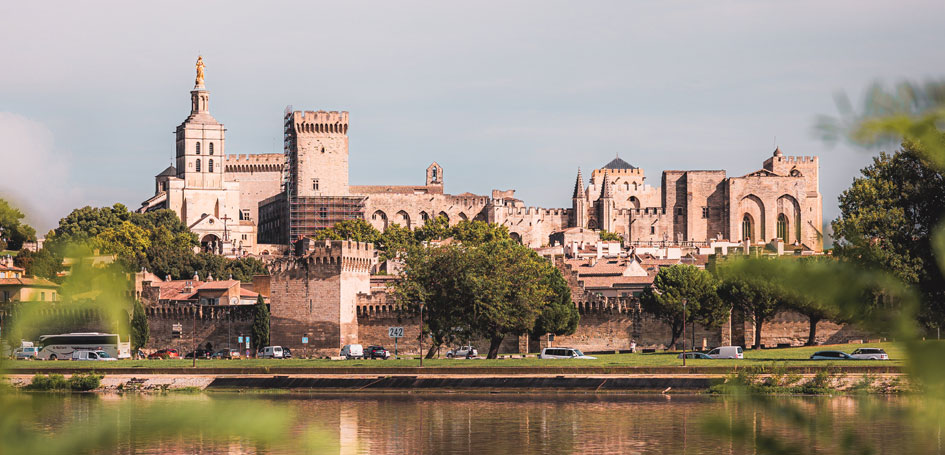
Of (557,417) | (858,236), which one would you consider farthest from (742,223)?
(858,236)

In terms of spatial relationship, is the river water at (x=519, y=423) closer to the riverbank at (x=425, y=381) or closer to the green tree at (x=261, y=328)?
the riverbank at (x=425, y=381)

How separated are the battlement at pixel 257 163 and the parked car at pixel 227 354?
339 feet

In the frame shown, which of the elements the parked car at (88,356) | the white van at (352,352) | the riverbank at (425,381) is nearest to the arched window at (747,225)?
the white van at (352,352)

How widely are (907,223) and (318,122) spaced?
116m

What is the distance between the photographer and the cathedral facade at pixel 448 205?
448 ft

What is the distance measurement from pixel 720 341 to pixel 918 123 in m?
65.6

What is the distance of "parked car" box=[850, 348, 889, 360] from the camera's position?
5028cm

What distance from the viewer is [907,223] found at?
2405 cm

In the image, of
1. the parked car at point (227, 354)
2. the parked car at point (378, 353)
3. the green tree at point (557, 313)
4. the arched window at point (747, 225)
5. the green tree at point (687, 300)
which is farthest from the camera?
the arched window at point (747, 225)

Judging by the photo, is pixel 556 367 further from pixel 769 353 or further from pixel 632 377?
pixel 769 353

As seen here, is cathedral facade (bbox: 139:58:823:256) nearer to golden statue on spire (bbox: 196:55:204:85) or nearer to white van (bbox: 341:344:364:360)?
golden statue on spire (bbox: 196:55:204:85)

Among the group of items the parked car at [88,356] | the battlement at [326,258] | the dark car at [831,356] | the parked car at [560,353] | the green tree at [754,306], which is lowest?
the parked car at [88,356]

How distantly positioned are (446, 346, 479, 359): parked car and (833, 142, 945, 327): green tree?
1094 inches

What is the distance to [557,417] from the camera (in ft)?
135
